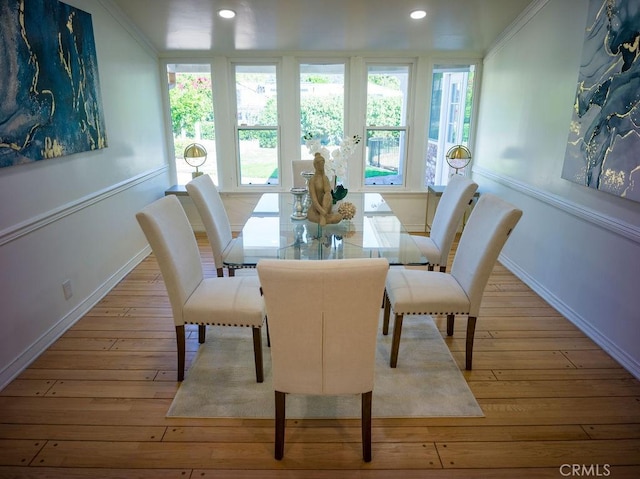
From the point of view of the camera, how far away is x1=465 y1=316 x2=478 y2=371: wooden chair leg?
90.4 inches

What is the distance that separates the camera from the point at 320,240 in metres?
2.44

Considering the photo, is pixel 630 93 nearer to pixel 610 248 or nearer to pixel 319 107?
pixel 610 248

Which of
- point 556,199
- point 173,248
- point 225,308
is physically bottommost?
point 225,308

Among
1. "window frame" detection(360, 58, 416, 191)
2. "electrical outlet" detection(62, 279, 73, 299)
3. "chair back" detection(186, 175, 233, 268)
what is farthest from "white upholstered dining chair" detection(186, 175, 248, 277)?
"window frame" detection(360, 58, 416, 191)

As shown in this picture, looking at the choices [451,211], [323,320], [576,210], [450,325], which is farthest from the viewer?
[451,211]

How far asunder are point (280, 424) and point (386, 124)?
382 centimetres

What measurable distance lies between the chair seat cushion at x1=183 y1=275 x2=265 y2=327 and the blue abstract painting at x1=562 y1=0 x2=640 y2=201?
6.98 feet

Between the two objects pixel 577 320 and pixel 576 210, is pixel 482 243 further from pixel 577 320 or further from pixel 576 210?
pixel 577 320

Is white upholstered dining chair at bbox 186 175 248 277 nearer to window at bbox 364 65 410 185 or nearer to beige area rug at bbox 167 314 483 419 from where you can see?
beige area rug at bbox 167 314 483 419

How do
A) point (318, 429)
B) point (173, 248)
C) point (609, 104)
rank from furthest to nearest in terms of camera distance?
point (609, 104), point (173, 248), point (318, 429)

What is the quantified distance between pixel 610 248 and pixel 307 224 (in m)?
1.86

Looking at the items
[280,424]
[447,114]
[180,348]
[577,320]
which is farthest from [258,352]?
[447,114]

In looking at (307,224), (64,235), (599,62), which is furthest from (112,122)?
(599,62)

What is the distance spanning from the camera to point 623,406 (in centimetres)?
208
